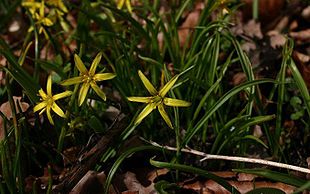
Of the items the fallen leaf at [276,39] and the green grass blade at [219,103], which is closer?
the green grass blade at [219,103]

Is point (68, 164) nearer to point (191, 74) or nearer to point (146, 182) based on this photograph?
point (146, 182)

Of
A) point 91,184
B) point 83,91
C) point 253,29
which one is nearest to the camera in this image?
point 83,91

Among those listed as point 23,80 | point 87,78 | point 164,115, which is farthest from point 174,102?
point 23,80

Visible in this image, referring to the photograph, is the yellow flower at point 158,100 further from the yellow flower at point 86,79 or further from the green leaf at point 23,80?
the green leaf at point 23,80

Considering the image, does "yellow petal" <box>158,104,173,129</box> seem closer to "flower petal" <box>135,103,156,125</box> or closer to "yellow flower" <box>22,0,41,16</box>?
"flower petal" <box>135,103,156,125</box>

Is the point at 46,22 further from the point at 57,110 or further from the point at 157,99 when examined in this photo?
the point at 157,99

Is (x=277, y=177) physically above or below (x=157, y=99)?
below

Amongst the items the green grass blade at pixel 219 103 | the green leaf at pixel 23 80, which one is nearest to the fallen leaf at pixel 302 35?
the green grass blade at pixel 219 103

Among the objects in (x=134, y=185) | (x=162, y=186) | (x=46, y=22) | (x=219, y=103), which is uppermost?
(x=46, y=22)

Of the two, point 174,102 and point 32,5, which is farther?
point 32,5

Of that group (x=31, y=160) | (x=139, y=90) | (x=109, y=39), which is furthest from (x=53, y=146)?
(x=109, y=39)

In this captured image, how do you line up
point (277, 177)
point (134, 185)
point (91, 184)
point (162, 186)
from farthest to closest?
point (134, 185), point (91, 184), point (162, 186), point (277, 177)
